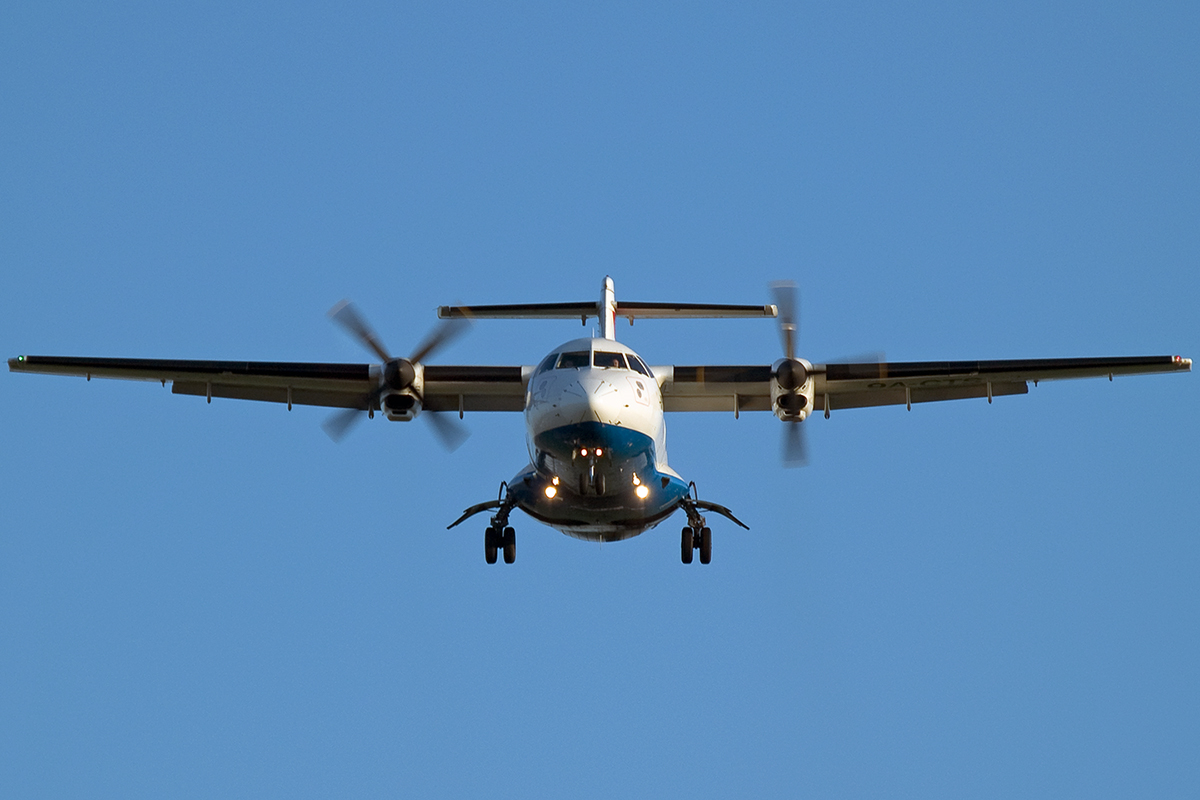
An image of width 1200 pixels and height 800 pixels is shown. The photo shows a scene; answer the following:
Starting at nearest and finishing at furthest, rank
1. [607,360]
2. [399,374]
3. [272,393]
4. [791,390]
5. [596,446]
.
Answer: [596,446], [607,360], [399,374], [791,390], [272,393]

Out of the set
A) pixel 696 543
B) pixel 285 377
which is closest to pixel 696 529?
pixel 696 543

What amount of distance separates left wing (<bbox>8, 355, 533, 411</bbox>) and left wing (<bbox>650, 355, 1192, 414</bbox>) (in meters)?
2.44

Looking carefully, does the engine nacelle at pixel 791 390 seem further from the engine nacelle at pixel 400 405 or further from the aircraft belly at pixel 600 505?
the engine nacelle at pixel 400 405

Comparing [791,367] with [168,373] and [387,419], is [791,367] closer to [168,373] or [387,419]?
[387,419]

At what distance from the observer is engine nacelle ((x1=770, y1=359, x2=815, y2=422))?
19453mm

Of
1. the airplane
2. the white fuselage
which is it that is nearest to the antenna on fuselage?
the airplane

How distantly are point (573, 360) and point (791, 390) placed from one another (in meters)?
3.36

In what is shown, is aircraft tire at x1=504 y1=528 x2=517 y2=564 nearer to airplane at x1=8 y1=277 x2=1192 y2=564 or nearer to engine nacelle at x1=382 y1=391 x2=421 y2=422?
airplane at x1=8 y1=277 x2=1192 y2=564

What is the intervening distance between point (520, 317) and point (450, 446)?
2.52 metres

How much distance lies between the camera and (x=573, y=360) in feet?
57.8

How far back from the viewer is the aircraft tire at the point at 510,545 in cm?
1950

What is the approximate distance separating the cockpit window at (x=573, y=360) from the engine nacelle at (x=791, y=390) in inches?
123

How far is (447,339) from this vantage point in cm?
1994

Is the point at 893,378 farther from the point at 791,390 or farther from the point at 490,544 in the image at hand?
the point at 490,544
